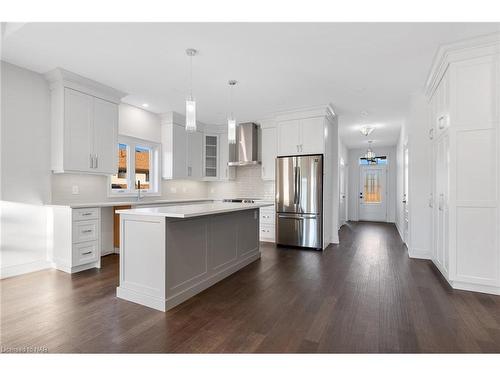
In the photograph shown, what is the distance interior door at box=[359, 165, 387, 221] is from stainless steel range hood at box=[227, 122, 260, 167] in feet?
18.9

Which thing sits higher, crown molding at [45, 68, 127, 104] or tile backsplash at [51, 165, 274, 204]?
crown molding at [45, 68, 127, 104]

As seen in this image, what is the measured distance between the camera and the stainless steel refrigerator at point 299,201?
500 cm

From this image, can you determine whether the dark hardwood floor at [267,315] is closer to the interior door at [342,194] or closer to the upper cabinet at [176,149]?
the upper cabinet at [176,149]

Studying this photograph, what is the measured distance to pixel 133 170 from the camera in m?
5.18

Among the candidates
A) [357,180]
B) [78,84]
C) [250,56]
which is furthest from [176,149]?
[357,180]

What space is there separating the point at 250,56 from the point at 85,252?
11.0 ft

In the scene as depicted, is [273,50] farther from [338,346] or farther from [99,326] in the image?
[99,326]

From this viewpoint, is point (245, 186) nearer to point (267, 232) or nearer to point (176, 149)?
point (267, 232)

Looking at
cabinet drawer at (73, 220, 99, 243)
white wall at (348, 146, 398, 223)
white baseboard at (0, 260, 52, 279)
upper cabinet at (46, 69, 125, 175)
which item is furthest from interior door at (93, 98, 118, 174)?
white wall at (348, 146, 398, 223)

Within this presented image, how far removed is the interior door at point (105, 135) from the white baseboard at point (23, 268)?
1.48 m

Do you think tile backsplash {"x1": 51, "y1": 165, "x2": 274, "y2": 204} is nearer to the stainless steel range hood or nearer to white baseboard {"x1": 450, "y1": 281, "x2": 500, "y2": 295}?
the stainless steel range hood

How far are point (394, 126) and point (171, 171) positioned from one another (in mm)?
5459

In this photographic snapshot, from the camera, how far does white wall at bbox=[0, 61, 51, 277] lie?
11.0 feet

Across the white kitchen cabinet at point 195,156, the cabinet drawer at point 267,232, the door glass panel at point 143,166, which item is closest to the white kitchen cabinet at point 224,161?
the white kitchen cabinet at point 195,156
